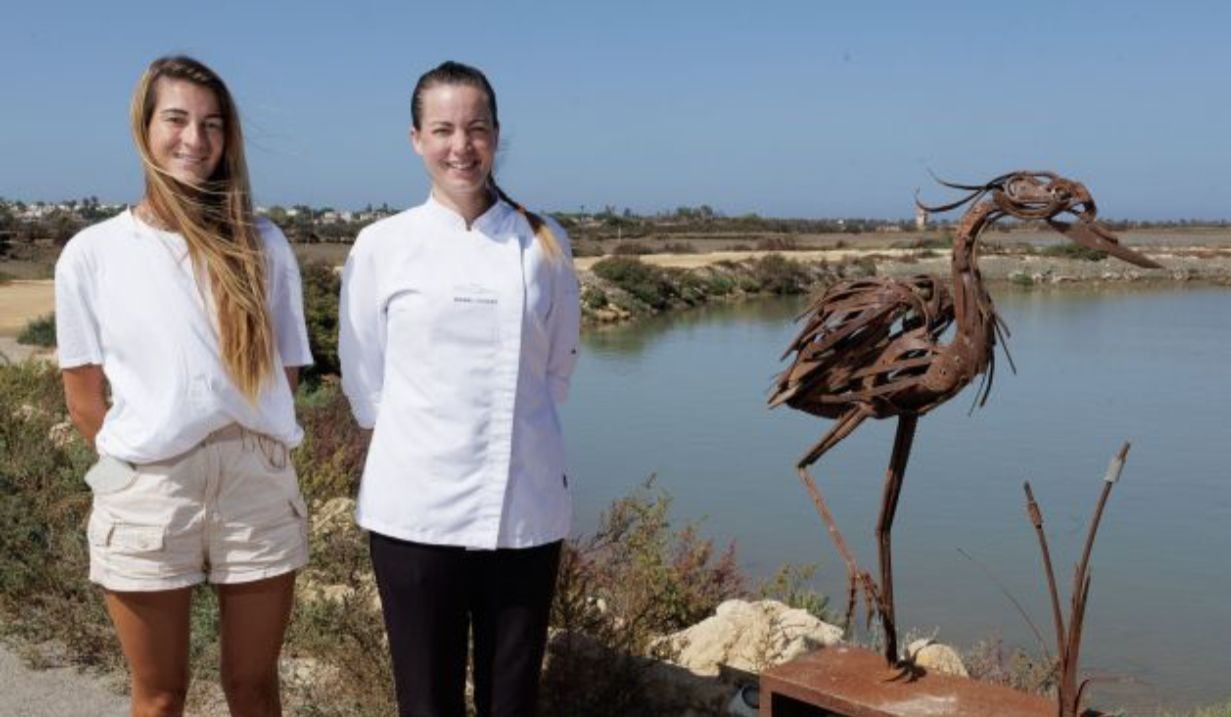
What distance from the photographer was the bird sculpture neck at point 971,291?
10.8ft

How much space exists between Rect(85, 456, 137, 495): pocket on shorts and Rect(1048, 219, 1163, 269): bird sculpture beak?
2367mm

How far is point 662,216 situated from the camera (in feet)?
319

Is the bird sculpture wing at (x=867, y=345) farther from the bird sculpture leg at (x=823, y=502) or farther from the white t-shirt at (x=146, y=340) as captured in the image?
the white t-shirt at (x=146, y=340)

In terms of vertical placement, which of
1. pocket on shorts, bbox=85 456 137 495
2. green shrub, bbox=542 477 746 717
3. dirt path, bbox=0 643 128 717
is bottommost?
dirt path, bbox=0 643 128 717

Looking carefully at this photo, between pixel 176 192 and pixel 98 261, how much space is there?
243 mm

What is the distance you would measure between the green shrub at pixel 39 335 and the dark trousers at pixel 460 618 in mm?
15801

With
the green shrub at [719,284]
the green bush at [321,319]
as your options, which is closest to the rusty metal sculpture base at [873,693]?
the green bush at [321,319]

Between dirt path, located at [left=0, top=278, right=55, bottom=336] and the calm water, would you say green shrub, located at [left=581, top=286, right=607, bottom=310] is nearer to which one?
the calm water

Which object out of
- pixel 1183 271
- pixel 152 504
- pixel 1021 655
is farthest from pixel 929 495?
pixel 1183 271

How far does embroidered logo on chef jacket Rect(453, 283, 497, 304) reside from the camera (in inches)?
117

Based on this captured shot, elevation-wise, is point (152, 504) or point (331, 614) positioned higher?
point (152, 504)

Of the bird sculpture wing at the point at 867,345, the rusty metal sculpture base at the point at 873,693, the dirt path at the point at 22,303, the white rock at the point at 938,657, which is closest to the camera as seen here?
the rusty metal sculpture base at the point at 873,693

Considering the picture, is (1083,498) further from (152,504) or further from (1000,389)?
(152,504)

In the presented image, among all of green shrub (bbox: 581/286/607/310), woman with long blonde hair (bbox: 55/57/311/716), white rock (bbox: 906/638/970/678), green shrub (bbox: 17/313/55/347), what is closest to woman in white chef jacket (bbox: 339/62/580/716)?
woman with long blonde hair (bbox: 55/57/311/716)
